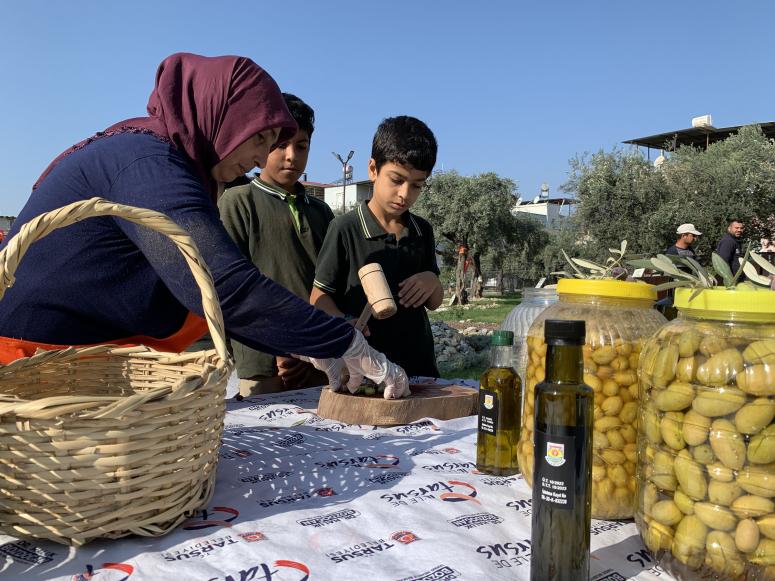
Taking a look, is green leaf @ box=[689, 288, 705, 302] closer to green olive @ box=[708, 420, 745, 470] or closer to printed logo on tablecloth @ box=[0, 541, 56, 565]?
green olive @ box=[708, 420, 745, 470]

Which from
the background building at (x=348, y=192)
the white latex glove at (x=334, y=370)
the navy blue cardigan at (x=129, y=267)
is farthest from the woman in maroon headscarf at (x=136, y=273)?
the background building at (x=348, y=192)

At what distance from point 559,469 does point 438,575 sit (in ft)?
0.88

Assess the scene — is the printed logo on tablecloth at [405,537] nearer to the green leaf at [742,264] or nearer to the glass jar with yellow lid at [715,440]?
the glass jar with yellow lid at [715,440]

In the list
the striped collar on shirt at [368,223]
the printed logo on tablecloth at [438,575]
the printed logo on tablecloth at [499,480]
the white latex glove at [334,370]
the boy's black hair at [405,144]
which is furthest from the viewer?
the striped collar on shirt at [368,223]

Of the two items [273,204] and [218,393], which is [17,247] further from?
[273,204]

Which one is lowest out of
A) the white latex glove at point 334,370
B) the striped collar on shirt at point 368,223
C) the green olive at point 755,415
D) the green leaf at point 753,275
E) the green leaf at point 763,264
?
the white latex glove at point 334,370

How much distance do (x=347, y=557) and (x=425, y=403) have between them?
94 cm

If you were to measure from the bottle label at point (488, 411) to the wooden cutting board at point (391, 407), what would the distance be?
46 centimetres

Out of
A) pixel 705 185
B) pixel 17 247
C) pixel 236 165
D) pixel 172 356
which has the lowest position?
pixel 172 356

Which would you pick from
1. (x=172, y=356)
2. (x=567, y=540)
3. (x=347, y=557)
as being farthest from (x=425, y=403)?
(x=567, y=540)

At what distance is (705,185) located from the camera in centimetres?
2108

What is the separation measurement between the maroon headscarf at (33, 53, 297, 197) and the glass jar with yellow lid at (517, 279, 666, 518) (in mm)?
1152

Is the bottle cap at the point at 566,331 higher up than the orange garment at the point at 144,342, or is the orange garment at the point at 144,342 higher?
the bottle cap at the point at 566,331

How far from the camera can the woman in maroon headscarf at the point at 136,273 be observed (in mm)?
1363
